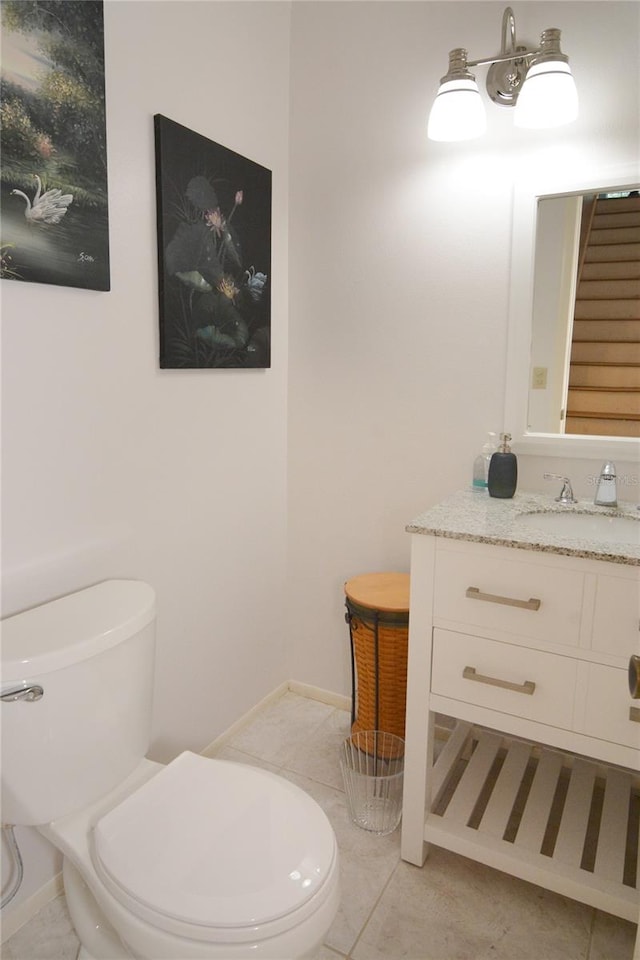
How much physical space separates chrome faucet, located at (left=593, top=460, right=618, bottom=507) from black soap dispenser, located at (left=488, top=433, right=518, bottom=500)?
219 millimetres

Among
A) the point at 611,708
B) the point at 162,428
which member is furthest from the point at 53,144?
the point at 611,708

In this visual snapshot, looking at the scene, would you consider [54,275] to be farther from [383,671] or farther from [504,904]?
[504,904]

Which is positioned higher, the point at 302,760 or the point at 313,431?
the point at 313,431

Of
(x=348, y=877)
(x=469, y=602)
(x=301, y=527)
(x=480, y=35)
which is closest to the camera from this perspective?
(x=469, y=602)

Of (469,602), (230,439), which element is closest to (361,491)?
(230,439)

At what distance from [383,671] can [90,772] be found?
931 millimetres

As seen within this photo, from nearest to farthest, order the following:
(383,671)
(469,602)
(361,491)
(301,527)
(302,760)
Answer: (469,602) < (383,671) < (302,760) < (361,491) < (301,527)

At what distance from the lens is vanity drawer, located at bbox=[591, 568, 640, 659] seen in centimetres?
128

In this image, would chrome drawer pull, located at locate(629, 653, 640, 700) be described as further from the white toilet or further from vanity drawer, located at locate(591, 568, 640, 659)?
the white toilet

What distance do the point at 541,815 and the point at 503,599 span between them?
67cm

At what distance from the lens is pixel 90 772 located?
1.27 meters

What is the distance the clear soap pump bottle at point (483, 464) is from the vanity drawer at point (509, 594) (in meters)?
0.48

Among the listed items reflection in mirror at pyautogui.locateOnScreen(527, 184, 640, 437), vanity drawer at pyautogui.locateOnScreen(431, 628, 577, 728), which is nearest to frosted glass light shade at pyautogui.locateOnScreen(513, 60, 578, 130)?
reflection in mirror at pyautogui.locateOnScreen(527, 184, 640, 437)

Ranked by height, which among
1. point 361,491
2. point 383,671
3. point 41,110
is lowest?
point 383,671
